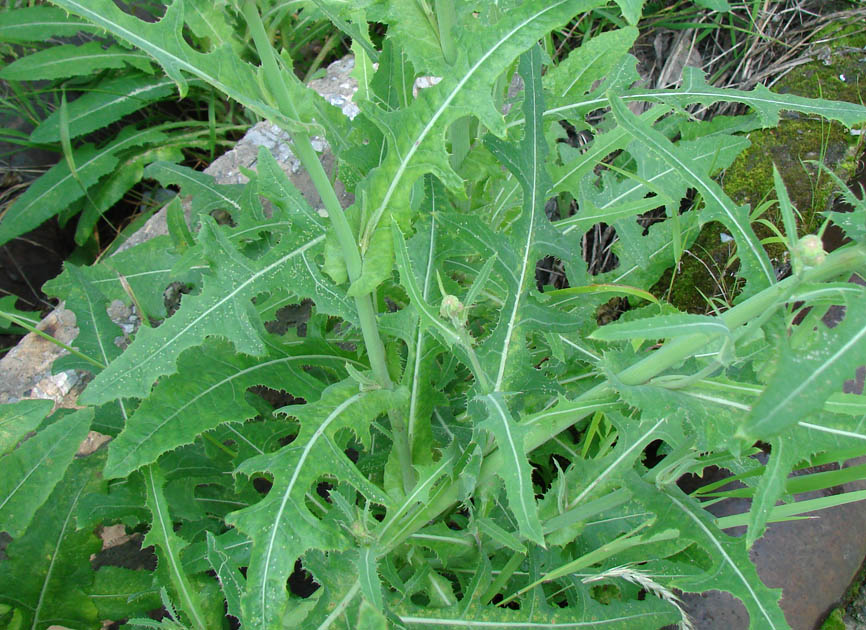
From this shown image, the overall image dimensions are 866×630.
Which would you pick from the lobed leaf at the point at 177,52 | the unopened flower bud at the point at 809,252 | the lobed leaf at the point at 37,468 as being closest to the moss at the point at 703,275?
the unopened flower bud at the point at 809,252

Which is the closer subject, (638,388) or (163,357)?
(638,388)

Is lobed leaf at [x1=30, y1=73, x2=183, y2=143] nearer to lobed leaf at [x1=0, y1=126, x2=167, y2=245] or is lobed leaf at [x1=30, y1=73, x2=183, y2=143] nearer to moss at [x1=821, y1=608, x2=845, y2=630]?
lobed leaf at [x1=0, y1=126, x2=167, y2=245]

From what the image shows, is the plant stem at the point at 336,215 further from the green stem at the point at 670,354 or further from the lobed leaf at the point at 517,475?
the lobed leaf at the point at 517,475

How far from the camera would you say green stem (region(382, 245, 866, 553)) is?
799 mm

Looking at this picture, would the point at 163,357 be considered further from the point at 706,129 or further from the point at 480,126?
the point at 706,129

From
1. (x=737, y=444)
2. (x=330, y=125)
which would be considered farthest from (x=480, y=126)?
(x=737, y=444)

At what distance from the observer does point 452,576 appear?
1607 millimetres

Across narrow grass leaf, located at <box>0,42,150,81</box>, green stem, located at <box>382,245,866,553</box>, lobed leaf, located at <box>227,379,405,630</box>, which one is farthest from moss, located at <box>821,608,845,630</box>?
narrow grass leaf, located at <box>0,42,150,81</box>

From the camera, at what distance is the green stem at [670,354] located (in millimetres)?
799

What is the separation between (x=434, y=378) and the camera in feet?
5.03

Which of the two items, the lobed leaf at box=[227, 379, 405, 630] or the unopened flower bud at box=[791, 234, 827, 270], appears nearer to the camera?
the unopened flower bud at box=[791, 234, 827, 270]

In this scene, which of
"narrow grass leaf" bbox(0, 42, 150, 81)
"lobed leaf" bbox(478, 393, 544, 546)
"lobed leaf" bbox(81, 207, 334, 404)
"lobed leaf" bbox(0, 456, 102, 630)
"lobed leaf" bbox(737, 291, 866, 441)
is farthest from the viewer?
"narrow grass leaf" bbox(0, 42, 150, 81)

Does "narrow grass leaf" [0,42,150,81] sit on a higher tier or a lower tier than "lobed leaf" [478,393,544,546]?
higher

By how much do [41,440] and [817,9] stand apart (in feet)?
9.24
